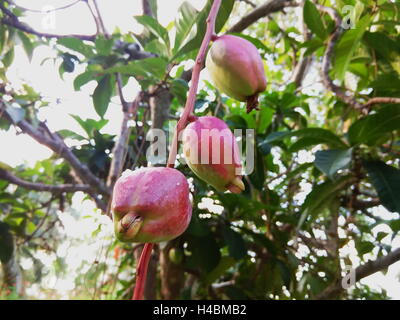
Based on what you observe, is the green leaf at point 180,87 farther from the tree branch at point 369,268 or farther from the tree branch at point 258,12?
the tree branch at point 369,268

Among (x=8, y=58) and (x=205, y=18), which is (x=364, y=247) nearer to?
(x=205, y=18)

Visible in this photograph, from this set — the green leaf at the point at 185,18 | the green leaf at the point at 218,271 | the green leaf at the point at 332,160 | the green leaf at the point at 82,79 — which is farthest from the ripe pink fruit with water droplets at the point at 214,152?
the green leaf at the point at 218,271

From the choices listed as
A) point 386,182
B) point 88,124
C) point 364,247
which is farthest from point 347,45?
point 88,124

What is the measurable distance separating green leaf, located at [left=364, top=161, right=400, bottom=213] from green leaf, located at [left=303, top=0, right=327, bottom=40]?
46 cm

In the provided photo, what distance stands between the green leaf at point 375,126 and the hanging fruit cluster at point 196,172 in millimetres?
668

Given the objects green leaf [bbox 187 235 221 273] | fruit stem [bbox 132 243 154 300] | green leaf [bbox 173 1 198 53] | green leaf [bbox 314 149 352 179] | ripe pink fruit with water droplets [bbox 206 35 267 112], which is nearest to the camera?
fruit stem [bbox 132 243 154 300]

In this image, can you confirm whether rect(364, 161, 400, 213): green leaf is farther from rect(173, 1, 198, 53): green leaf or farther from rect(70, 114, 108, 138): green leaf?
rect(70, 114, 108, 138): green leaf

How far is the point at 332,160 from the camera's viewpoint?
90cm

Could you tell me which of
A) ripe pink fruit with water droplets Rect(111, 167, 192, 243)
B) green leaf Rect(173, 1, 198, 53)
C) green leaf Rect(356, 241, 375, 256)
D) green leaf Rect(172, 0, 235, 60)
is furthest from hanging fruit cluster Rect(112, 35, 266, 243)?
green leaf Rect(356, 241, 375, 256)

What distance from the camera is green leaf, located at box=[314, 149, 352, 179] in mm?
833

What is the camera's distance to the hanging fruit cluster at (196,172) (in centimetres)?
32
